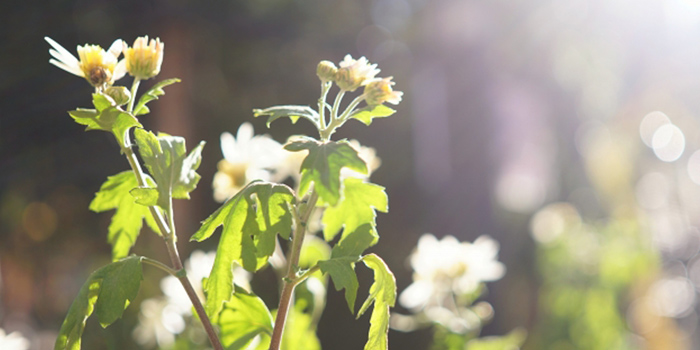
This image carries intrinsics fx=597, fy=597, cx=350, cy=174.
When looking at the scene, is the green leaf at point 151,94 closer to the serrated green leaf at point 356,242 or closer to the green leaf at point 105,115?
the green leaf at point 105,115

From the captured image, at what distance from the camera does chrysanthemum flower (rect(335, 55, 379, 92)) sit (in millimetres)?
364

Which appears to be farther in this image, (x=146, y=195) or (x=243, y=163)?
(x=243, y=163)

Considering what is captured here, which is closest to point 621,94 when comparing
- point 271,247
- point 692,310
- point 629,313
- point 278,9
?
point 692,310

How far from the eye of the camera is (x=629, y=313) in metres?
2.41

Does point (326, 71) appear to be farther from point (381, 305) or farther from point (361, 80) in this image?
point (381, 305)

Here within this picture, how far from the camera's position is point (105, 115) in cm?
32

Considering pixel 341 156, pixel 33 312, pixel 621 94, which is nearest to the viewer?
pixel 341 156

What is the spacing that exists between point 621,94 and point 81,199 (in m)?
3.77

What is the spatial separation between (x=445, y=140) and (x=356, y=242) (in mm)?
3023

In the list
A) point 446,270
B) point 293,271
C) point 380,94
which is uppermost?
point 380,94

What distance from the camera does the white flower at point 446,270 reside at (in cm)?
75

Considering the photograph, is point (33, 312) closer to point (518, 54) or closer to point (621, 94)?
point (518, 54)

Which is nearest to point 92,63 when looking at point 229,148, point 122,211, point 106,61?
point 106,61

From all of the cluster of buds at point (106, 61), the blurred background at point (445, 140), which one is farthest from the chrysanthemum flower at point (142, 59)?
the blurred background at point (445, 140)
